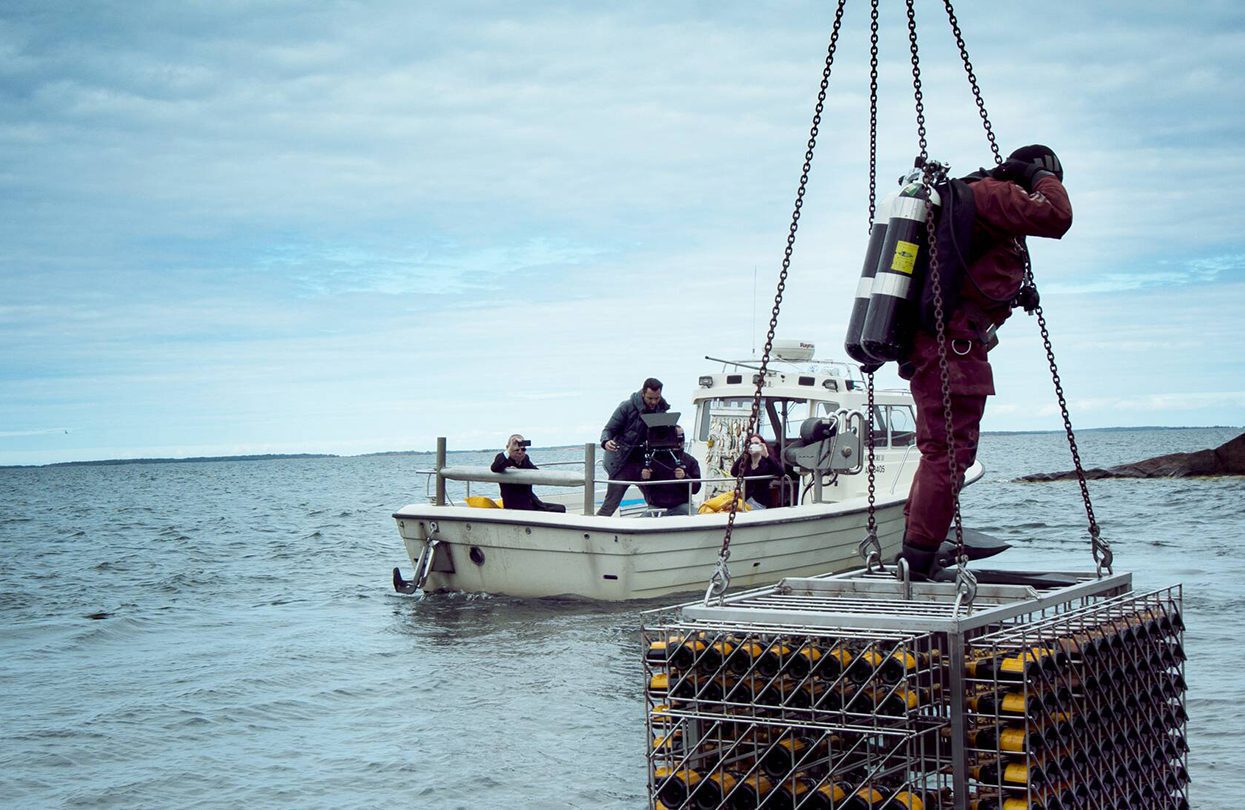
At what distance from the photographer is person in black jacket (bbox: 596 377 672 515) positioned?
43.4ft

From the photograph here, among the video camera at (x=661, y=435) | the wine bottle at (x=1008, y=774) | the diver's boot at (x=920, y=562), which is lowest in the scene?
the wine bottle at (x=1008, y=774)

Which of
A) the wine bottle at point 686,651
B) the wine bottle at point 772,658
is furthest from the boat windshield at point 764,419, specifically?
the wine bottle at point 772,658

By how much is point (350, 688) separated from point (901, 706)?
285 inches

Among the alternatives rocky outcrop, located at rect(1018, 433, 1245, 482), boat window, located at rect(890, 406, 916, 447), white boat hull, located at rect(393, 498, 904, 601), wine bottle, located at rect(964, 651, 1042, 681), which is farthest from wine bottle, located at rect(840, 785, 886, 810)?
rocky outcrop, located at rect(1018, 433, 1245, 482)

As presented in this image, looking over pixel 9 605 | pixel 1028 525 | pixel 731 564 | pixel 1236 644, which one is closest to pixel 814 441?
pixel 731 564

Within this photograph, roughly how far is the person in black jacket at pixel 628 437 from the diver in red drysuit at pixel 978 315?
8162 millimetres

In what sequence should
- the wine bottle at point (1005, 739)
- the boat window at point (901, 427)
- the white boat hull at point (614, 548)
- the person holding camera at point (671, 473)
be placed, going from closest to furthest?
the wine bottle at point (1005, 739) < the white boat hull at point (614, 548) < the person holding camera at point (671, 473) < the boat window at point (901, 427)

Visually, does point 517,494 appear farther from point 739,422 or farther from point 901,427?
point 901,427

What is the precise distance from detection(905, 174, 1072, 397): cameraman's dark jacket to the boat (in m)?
6.20

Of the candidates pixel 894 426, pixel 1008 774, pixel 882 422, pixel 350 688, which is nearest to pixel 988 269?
pixel 1008 774

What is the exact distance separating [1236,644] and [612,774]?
19.2 ft

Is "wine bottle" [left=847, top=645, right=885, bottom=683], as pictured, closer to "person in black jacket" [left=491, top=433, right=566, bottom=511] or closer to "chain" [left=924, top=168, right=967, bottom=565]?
"chain" [left=924, top=168, right=967, bottom=565]

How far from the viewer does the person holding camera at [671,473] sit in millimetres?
13305

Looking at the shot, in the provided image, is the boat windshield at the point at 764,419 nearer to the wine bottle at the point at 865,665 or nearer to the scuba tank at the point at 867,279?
the scuba tank at the point at 867,279
